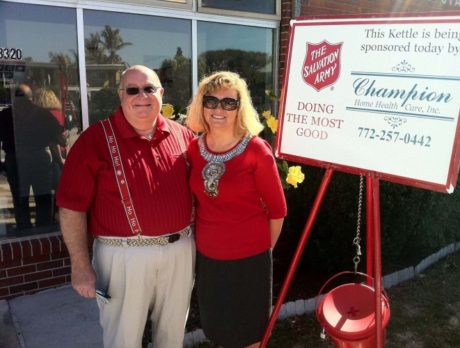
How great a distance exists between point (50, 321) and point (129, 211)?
180cm

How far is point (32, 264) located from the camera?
3793mm

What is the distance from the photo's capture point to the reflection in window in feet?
11.8

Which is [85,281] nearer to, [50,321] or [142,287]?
[142,287]

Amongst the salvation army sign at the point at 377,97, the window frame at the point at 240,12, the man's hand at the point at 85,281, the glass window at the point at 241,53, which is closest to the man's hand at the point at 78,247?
the man's hand at the point at 85,281

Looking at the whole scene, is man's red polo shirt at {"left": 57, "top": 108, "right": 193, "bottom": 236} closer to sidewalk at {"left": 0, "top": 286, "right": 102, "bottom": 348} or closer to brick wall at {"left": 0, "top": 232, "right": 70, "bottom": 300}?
sidewalk at {"left": 0, "top": 286, "right": 102, "bottom": 348}

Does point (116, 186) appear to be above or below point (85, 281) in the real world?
above

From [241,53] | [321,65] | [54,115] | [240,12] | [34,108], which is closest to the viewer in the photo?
[321,65]

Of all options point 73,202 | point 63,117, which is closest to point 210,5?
point 63,117

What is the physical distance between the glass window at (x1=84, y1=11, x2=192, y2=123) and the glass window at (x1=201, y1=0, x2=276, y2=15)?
364 millimetres

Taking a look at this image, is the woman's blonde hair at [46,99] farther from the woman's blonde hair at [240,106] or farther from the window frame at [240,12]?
the woman's blonde hair at [240,106]

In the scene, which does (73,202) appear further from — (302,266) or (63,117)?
(302,266)

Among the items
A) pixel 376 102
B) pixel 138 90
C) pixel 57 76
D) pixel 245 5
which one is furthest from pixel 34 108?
pixel 376 102

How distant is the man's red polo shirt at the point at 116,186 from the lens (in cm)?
212

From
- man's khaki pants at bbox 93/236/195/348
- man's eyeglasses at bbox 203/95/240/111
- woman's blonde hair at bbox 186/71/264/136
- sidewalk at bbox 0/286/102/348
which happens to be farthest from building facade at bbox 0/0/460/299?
man's khaki pants at bbox 93/236/195/348
